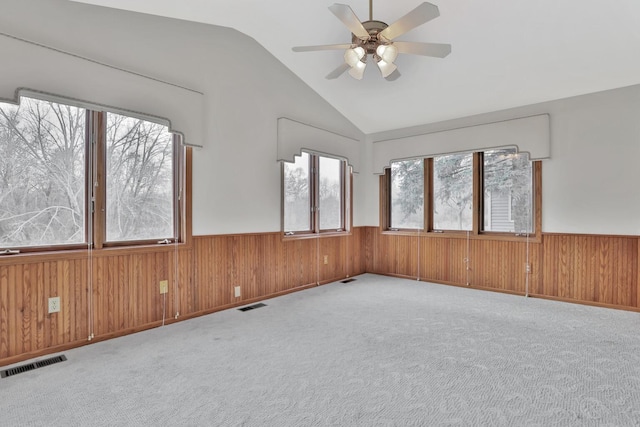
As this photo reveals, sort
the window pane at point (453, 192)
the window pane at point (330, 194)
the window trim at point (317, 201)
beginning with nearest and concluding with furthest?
the window trim at point (317, 201) < the window pane at point (453, 192) < the window pane at point (330, 194)

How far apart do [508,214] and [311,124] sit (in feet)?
9.48

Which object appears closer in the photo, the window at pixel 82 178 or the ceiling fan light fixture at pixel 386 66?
the window at pixel 82 178

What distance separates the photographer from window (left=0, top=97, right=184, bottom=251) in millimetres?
2582

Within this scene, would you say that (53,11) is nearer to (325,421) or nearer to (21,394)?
(21,394)

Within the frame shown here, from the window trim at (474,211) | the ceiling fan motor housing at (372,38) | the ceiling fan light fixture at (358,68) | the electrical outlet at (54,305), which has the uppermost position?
the ceiling fan motor housing at (372,38)

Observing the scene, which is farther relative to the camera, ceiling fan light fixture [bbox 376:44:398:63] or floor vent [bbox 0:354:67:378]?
ceiling fan light fixture [bbox 376:44:398:63]

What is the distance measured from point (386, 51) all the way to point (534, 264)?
3.27 meters

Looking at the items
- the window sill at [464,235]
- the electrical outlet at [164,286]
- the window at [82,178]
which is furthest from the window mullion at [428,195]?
the electrical outlet at [164,286]

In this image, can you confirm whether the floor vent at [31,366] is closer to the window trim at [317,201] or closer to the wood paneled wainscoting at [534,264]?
the window trim at [317,201]

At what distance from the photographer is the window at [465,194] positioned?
443 centimetres

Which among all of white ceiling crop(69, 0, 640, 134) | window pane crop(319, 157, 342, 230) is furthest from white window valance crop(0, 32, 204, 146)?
window pane crop(319, 157, 342, 230)

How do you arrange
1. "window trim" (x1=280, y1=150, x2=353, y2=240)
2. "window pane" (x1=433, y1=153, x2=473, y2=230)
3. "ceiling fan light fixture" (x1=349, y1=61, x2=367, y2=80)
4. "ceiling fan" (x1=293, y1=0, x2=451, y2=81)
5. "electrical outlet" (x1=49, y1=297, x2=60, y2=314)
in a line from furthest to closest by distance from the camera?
"window pane" (x1=433, y1=153, x2=473, y2=230), "window trim" (x1=280, y1=150, x2=353, y2=240), "ceiling fan light fixture" (x1=349, y1=61, x2=367, y2=80), "electrical outlet" (x1=49, y1=297, x2=60, y2=314), "ceiling fan" (x1=293, y1=0, x2=451, y2=81)

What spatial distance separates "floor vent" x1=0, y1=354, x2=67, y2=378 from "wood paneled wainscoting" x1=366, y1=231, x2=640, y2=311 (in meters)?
4.37

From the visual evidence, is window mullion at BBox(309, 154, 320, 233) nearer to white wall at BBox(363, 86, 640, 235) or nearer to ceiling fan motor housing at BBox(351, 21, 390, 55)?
ceiling fan motor housing at BBox(351, 21, 390, 55)
